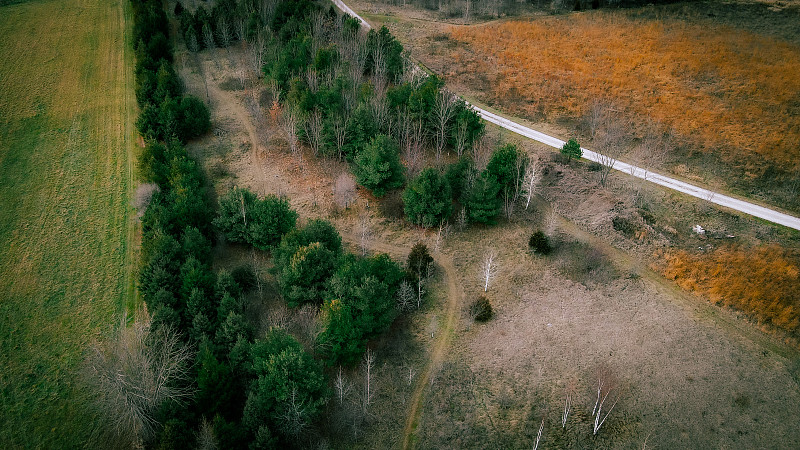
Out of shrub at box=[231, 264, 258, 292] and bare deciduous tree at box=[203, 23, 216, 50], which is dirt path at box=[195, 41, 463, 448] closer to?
shrub at box=[231, 264, 258, 292]

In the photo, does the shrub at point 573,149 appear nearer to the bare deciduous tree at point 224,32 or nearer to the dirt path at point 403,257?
the dirt path at point 403,257

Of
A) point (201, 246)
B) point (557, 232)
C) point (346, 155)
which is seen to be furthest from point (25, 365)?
point (557, 232)

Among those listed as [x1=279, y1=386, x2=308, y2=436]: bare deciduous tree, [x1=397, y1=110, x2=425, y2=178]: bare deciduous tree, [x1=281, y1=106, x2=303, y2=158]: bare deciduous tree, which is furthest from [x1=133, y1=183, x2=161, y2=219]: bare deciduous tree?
[x1=279, y1=386, x2=308, y2=436]: bare deciduous tree

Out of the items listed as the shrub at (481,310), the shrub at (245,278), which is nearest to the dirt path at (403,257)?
the shrub at (481,310)

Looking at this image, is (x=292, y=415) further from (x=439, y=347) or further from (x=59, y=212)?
(x=59, y=212)

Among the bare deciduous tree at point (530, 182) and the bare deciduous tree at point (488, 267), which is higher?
the bare deciduous tree at point (530, 182)

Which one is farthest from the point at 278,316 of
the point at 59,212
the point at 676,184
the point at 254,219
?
the point at 676,184

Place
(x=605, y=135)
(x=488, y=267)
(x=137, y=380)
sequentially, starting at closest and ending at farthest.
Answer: (x=137, y=380) < (x=488, y=267) < (x=605, y=135)
